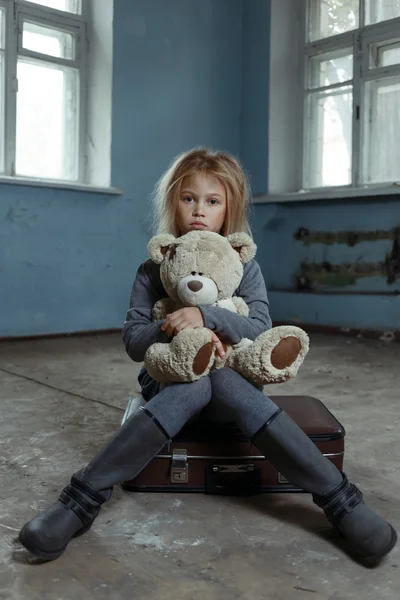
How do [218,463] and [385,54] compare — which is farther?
[385,54]

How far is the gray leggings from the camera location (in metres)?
1.09

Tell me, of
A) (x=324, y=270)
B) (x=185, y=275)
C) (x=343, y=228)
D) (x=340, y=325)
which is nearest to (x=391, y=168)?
(x=343, y=228)

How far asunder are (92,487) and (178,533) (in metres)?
0.17

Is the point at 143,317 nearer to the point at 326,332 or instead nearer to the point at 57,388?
the point at 57,388

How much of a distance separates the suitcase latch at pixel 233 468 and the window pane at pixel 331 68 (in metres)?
3.60

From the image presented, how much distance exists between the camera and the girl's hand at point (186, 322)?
1.10 m

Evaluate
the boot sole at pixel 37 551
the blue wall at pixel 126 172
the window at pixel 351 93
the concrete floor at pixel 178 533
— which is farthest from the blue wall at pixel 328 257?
the boot sole at pixel 37 551

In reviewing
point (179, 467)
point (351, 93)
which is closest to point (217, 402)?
point (179, 467)

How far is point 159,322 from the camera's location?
1183 mm

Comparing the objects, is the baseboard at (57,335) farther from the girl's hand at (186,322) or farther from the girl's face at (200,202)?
the girl's hand at (186,322)

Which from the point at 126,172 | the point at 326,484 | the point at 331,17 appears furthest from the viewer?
the point at 331,17

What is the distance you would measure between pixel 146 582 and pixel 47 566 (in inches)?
6.6

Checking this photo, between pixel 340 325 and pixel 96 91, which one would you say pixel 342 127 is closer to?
pixel 340 325

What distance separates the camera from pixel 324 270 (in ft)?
13.8
